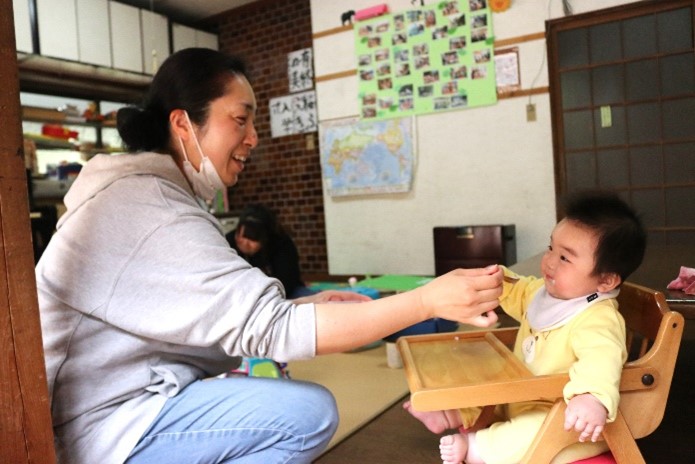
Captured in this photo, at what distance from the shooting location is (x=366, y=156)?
555cm

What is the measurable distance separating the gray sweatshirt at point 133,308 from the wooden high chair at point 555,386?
32cm

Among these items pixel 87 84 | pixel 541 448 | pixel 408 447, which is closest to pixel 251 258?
pixel 408 447

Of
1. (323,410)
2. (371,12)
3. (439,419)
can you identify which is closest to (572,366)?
(439,419)

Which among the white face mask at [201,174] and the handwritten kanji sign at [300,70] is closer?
the white face mask at [201,174]

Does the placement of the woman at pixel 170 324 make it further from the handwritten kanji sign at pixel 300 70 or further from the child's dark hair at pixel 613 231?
the handwritten kanji sign at pixel 300 70

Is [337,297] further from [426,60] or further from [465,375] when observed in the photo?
[426,60]

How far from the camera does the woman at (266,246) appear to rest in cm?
343

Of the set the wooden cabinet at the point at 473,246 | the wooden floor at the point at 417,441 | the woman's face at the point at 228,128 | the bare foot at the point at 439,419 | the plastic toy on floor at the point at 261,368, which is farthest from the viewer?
the wooden cabinet at the point at 473,246

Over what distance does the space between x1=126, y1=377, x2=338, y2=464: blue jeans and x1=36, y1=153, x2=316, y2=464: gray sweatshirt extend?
0.04 metres

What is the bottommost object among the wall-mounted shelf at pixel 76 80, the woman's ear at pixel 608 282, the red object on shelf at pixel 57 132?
the woman's ear at pixel 608 282

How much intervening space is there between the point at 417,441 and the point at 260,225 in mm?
1837

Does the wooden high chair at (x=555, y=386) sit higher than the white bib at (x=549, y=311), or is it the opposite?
the white bib at (x=549, y=311)

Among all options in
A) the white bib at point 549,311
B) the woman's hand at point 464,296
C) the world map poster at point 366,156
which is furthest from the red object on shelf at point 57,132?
the woman's hand at point 464,296

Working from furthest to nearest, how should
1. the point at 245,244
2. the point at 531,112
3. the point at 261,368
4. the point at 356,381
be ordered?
1. the point at 531,112
2. the point at 245,244
3. the point at 356,381
4. the point at 261,368
